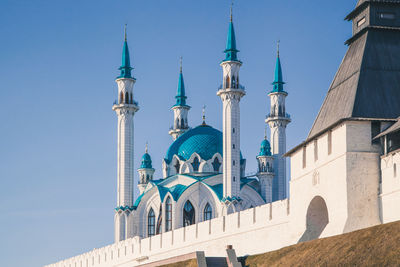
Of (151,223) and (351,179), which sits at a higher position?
(151,223)

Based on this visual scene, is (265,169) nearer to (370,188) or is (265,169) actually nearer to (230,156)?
(230,156)

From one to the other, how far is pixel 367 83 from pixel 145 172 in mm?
39244

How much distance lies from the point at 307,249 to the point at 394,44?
9.18 meters

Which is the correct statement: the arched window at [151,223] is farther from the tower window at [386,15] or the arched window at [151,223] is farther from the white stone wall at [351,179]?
the tower window at [386,15]

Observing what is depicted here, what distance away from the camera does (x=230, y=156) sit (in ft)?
181

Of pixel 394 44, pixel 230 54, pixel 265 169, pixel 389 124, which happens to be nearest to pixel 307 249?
pixel 389 124

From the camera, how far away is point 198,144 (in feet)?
210

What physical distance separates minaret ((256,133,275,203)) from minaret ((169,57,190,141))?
29.2ft

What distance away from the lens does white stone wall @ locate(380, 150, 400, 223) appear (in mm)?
28547

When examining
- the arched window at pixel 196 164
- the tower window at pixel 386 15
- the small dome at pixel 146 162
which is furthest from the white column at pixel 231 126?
the tower window at pixel 386 15

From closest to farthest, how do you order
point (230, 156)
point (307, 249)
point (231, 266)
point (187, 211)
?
1. point (307, 249)
2. point (231, 266)
3. point (230, 156)
4. point (187, 211)

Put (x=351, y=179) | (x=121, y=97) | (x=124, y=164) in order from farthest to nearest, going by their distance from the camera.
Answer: (x=121, y=97) → (x=124, y=164) → (x=351, y=179)

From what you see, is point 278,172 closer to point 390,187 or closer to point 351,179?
point 351,179

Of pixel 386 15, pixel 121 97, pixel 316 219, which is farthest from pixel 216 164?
pixel 386 15
